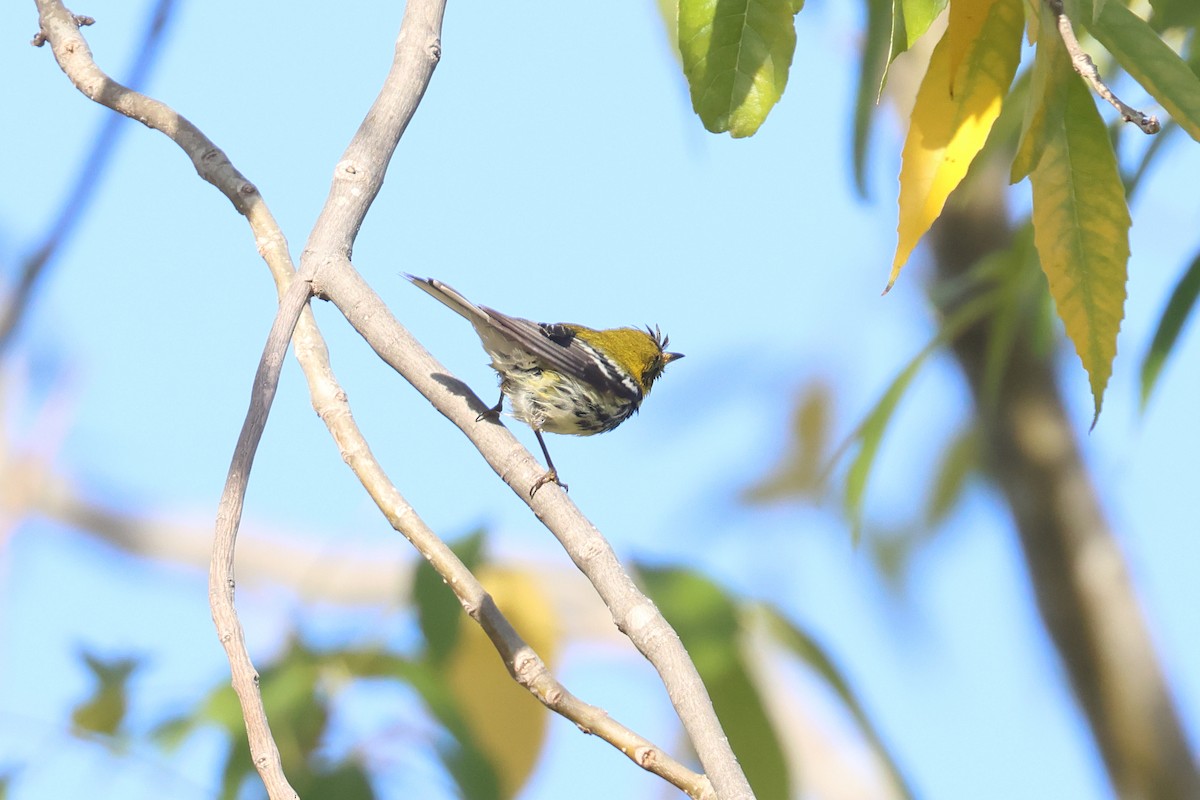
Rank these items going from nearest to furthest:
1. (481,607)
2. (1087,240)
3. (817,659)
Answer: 1. (1087,240)
2. (481,607)
3. (817,659)

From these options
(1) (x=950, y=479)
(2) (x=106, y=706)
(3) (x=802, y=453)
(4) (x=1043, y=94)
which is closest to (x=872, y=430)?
(4) (x=1043, y=94)

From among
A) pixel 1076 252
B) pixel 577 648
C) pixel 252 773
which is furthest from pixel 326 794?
pixel 577 648

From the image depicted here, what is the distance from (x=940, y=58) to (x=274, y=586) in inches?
328

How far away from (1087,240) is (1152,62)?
22 cm

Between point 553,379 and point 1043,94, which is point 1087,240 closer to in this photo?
point 1043,94

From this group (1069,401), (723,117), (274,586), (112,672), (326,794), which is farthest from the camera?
(274,586)

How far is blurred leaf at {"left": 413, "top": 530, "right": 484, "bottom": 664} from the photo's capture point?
263 cm

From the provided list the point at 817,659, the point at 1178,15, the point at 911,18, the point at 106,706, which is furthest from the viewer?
the point at 106,706

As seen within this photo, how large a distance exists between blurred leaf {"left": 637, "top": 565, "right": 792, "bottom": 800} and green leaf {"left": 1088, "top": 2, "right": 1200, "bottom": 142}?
1423mm

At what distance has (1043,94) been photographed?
1.51 meters

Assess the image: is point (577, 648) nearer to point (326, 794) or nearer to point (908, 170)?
point (326, 794)

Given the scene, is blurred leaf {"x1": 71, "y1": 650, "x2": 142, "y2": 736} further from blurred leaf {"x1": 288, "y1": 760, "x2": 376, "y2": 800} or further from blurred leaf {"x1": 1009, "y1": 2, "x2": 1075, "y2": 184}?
blurred leaf {"x1": 1009, "y1": 2, "x2": 1075, "y2": 184}

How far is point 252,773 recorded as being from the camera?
8.61ft

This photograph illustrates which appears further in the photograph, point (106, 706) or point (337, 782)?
point (106, 706)
